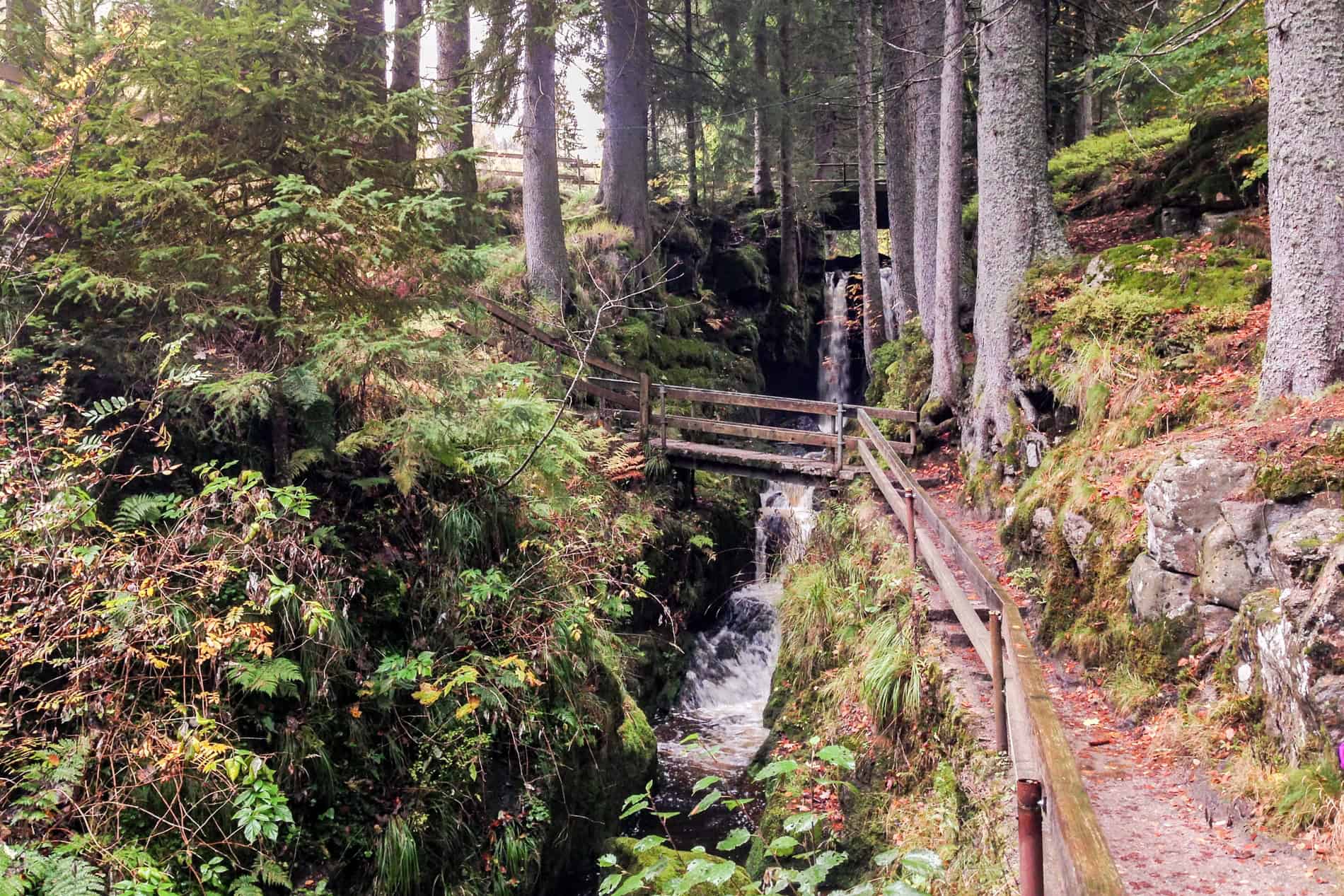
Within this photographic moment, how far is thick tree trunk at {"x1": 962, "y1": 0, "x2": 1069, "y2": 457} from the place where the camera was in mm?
10758

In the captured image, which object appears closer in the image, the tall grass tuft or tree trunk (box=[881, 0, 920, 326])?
the tall grass tuft

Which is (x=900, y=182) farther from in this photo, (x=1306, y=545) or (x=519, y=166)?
(x=1306, y=545)

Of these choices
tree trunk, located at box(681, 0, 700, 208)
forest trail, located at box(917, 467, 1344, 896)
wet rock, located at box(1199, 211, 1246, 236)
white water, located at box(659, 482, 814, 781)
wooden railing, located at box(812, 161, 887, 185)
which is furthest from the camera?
wooden railing, located at box(812, 161, 887, 185)

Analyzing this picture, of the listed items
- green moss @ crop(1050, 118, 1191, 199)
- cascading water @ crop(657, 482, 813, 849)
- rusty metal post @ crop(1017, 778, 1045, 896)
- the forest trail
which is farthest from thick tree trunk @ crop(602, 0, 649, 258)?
rusty metal post @ crop(1017, 778, 1045, 896)

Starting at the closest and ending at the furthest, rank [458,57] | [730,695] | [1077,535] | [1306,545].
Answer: [1306,545]
[1077,535]
[730,695]
[458,57]

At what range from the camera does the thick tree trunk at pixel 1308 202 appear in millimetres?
6629

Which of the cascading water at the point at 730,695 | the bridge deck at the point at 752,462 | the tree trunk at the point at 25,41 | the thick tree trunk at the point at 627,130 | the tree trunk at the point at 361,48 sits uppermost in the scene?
the thick tree trunk at the point at 627,130

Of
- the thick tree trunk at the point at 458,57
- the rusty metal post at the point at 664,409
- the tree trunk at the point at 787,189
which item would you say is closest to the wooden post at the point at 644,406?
the rusty metal post at the point at 664,409

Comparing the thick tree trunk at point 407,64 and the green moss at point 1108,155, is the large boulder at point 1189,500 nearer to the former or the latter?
the thick tree trunk at point 407,64

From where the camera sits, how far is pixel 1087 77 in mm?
16297

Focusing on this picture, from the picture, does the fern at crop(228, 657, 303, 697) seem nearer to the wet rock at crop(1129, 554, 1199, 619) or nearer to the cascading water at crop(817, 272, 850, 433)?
the wet rock at crop(1129, 554, 1199, 619)

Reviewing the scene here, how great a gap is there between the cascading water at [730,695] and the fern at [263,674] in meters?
4.48

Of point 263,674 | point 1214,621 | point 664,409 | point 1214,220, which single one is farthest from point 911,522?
point 1214,220

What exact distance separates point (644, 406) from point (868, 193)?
382 inches
